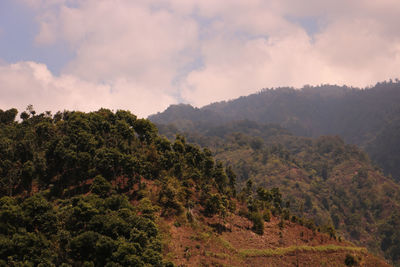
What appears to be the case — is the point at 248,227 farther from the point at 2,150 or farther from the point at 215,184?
the point at 2,150

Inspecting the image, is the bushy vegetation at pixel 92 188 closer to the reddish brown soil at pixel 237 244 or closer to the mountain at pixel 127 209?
the mountain at pixel 127 209

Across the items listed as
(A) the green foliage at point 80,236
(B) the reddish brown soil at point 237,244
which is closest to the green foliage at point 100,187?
(A) the green foliage at point 80,236

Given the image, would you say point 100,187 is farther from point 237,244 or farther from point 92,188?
point 237,244

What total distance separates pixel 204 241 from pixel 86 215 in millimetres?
19101

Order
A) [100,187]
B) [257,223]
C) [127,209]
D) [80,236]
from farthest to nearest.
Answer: [257,223] < [100,187] < [127,209] < [80,236]

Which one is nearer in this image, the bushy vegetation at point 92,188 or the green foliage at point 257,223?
the bushy vegetation at point 92,188

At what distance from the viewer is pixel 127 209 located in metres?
43.1

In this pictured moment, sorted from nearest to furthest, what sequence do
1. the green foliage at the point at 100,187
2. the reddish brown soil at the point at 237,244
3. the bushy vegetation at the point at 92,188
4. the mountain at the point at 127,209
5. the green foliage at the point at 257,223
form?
the bushy vegetation at the point at 92,188
the mountain at the point at 127,209
the reddish brown soil at the point at 237,244
the green foliage at the point at 100,187
the green foliage at the point at 257,223

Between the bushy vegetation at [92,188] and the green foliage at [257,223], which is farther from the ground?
the bushy vegetation at [92,188]

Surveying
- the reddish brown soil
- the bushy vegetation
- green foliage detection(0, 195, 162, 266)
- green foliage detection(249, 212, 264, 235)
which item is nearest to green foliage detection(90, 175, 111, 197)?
the bushy vegetation

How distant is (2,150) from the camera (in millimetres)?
58125

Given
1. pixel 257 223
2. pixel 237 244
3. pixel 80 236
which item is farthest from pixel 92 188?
pixel 257 223

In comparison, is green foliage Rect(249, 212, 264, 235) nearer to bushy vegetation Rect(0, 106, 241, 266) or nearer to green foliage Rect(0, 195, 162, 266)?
bushy vegetation Rect(0, 106, 241, 266)

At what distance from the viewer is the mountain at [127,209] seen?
36906 mm
